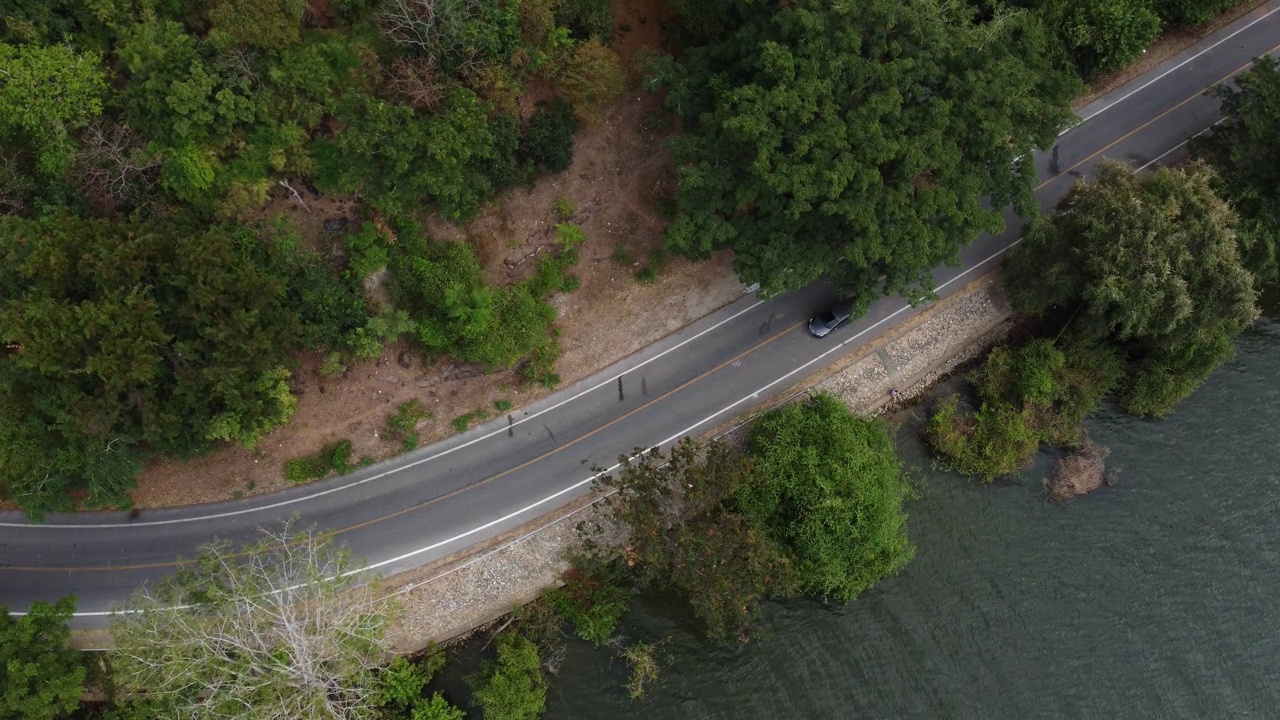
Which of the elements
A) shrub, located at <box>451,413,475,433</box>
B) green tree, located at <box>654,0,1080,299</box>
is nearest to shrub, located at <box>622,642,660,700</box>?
shrub, located at <box>451,413,475,433</box>

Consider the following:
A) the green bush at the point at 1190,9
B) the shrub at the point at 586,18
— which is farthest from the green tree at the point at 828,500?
the green bush at the point at 1190,9

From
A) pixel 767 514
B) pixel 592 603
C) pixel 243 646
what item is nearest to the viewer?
pixel 243 646

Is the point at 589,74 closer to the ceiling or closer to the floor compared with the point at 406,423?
closer to the ceiling

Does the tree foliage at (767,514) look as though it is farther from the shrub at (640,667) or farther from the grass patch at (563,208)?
the grass patch at (563,208)

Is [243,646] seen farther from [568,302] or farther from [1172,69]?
[1172,69]

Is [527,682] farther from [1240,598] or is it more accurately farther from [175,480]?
[1240,598]

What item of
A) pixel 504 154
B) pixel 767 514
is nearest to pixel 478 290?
pixel 504 154

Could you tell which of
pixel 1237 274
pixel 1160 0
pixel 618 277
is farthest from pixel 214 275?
pixel 1160 0
